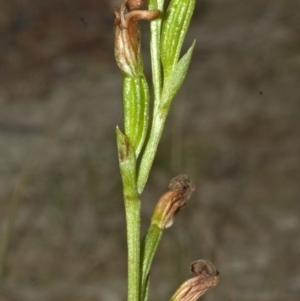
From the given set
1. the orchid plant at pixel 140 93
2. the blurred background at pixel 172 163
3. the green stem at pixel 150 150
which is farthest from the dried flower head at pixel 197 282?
the blurred background at pixel 172 163

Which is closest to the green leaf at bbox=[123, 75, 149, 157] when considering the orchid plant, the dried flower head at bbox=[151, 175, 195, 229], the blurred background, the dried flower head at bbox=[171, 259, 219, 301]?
the orchid plant

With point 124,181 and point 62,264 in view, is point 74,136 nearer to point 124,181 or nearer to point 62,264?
point 62,264

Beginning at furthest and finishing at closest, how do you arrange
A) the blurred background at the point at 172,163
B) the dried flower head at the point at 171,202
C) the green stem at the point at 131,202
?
the blurred background at the point at 172,163 < the dried flower head at the point at 171,202 < the green stem at the point at 131,202

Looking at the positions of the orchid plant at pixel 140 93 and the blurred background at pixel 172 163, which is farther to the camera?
the blurred background at pixel 172 163

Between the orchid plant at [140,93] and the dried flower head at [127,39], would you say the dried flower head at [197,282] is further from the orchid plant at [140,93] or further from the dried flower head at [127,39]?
the dried flower head at [127,39]

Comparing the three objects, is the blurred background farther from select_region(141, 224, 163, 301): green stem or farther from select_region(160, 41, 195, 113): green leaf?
select_region(160, 41, 195, 113): green leaf

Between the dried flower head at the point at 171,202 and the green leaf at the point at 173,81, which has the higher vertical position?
the green leaf at the point at 173,81

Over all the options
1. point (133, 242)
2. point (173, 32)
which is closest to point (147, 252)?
point (133, 242)
